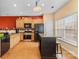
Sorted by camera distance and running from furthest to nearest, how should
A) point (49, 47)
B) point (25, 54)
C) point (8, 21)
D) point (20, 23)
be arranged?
1. point (8, 21)
2. point (20, 23)
3. point (25, 54)
4. point (49, 47)

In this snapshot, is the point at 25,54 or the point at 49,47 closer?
the point at 49,47

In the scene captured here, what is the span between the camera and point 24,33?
17141 mm

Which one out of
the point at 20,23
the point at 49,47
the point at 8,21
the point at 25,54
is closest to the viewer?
the point at 49,47

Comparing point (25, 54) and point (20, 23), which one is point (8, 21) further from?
point (25, 54)

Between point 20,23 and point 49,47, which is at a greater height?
point 20,23

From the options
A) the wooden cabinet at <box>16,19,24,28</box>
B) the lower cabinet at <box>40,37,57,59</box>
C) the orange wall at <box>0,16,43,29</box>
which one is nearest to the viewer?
the lower cabinet at <box>40,37,57,59</box>

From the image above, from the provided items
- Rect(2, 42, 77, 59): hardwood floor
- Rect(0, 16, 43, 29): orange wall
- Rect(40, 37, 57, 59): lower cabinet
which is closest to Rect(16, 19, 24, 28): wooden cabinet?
Rect(0, 16, 43, 29): orange wall

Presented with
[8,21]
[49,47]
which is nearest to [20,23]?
[8,21]

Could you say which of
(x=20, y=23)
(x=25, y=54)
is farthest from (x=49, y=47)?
(x=20, y=23)

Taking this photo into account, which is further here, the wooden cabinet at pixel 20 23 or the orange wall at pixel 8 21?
the orange wall at pixel 8 21

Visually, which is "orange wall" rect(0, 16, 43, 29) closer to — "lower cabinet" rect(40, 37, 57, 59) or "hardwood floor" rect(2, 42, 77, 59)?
"hardwood floor" rect(2, 42, 77, 59)

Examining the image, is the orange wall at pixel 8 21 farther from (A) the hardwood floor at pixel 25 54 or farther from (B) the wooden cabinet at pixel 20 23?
(A) the hardwood floor at pixel 25 54

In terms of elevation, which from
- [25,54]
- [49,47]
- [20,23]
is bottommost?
[25,54]

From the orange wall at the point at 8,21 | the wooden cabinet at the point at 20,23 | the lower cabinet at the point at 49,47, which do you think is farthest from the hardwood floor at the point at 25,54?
the orange wall at the point at 8,21
